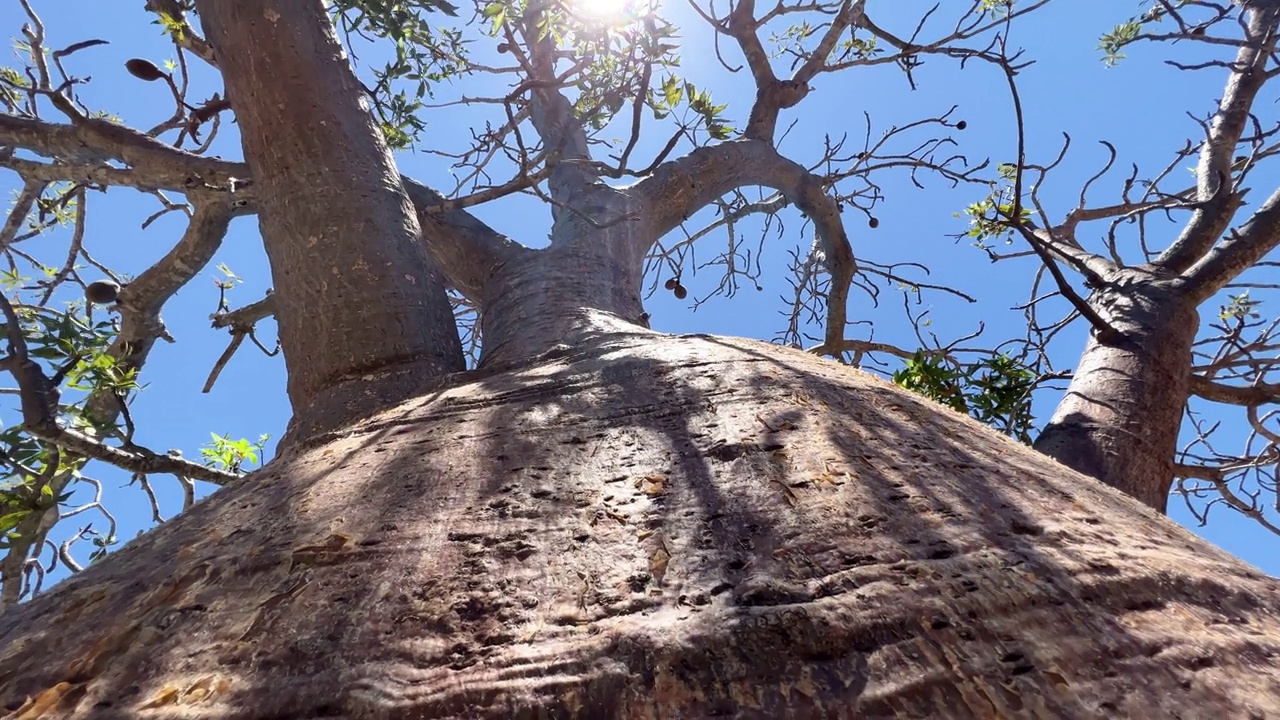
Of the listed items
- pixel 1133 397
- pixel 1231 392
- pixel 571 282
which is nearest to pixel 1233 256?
pixel 1231 392

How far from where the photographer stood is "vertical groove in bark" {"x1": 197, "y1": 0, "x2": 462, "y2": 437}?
1.68 metres

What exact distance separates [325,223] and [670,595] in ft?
5.10

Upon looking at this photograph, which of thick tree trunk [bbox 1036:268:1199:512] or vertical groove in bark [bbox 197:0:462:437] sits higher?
vertical groove in bark [bbox 197:0:462:437]

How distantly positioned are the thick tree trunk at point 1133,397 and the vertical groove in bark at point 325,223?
1.69 m

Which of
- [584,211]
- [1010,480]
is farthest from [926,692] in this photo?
[584,211]

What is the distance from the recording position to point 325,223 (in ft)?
5.90

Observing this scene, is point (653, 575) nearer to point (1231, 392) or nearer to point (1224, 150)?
point (1231, 392)

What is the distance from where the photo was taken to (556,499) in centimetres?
83

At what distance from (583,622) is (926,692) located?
0.28 meters

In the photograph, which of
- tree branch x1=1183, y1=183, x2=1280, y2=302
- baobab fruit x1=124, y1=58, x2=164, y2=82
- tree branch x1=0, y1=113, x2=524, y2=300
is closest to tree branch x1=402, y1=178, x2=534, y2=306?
tree branch x1=0, y1=113, x2=524, y2=300

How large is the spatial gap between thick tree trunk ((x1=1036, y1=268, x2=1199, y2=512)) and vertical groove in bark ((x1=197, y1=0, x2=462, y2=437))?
1688mm

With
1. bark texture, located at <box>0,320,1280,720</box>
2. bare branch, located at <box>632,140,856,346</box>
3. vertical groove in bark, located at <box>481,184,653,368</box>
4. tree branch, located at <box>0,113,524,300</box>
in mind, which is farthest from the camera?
bare branch, located at <box>632,140,856,346</box>

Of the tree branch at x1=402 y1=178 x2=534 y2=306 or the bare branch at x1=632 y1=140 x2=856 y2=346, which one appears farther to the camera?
the bare branch at x1=632 y1=140 x2=856 y2=346

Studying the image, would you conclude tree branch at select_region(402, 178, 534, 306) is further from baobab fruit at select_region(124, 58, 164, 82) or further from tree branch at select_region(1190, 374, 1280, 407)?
tree branch at select_region(1190, 374, 1280, 407)
